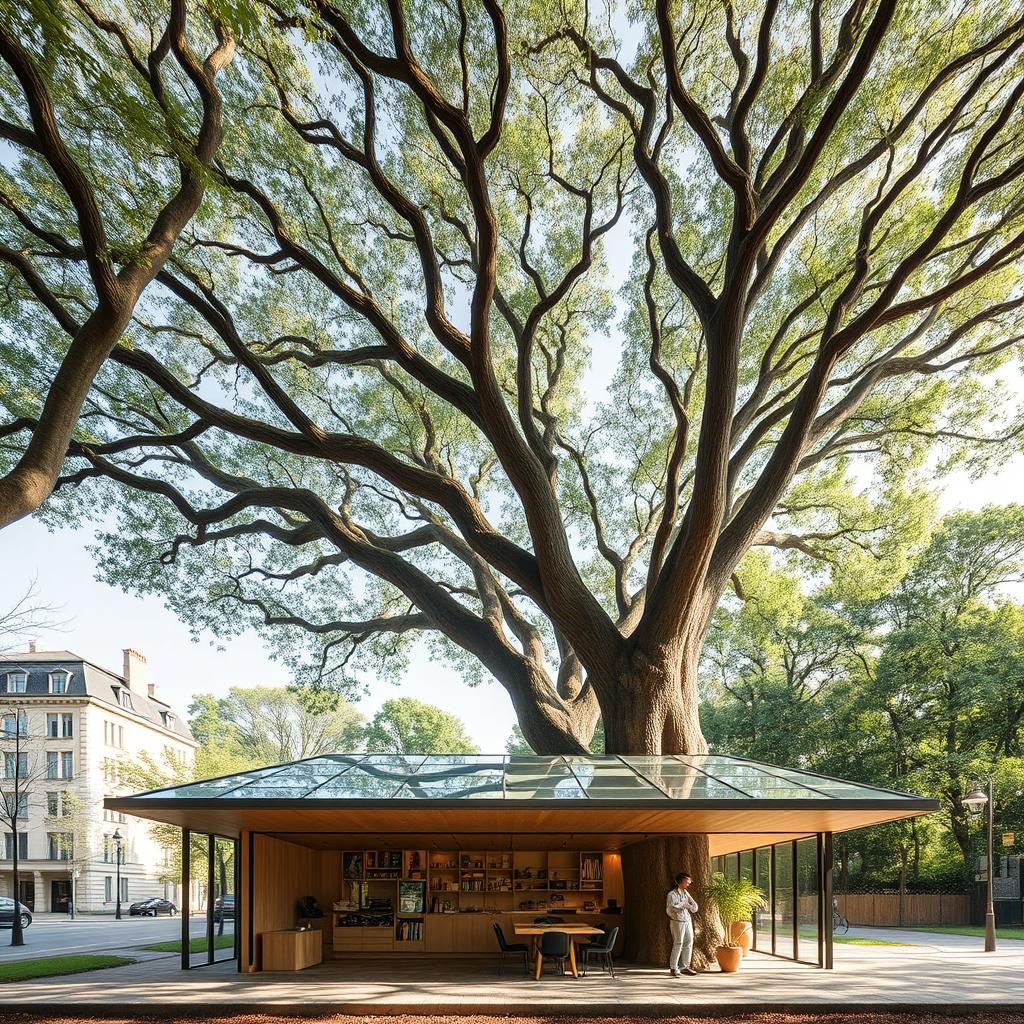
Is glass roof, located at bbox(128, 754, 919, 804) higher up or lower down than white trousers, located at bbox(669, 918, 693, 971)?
higher up

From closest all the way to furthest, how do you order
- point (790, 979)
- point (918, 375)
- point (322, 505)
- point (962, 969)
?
point (790, 979)
point (962, 969)
point (322, 505)
point (918, 375)

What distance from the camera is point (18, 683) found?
141 feet

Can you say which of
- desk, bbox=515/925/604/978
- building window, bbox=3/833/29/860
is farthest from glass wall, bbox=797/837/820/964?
building window, bbox=3/833/29/860

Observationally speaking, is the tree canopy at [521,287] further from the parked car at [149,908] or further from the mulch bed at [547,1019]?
the parked car at [149,908]

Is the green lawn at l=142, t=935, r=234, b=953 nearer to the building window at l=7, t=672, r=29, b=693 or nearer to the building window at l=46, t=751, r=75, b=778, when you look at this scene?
the building window at l=46, t=751, r=75, b=778

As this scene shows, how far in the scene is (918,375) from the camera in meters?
15.2

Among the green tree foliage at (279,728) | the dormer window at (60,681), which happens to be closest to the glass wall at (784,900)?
Answer: the green tree foliage at (279,728)

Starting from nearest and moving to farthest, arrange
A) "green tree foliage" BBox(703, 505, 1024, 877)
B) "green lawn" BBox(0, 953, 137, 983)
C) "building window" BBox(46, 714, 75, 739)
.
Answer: "green lawn" BBox(0, 953, 137, 983) → "green tree foliage" BBox(703, 505, 1024, 877) → "building window" BBox(46, 714, 75, 739)

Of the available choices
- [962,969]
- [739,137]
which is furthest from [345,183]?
[962,969]

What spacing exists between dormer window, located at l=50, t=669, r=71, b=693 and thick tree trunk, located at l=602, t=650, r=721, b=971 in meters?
38.8

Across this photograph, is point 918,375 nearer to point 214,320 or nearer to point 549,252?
point 549,252

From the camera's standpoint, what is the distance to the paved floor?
888cm

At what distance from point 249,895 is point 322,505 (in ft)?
19.3

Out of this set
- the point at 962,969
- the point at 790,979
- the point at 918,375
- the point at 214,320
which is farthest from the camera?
the point at 918,375
